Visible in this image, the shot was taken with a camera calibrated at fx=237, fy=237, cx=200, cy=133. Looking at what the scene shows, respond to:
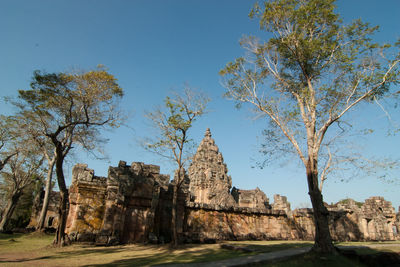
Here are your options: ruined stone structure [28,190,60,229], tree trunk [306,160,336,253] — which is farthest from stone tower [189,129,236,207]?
tree trunk [306,160,336,253]

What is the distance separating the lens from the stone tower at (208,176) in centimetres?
2744

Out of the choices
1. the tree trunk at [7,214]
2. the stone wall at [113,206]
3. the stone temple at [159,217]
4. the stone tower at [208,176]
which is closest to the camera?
the stone wall at [113,206]

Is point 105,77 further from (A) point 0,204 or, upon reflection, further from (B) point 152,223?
(A) point 0,204

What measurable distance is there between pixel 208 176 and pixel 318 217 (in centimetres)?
2089

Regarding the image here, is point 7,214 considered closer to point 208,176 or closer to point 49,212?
point 49,212

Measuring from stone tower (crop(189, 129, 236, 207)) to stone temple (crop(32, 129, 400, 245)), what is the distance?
42.4 feet

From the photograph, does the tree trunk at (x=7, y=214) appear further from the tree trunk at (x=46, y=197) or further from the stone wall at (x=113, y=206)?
the stone wall at (x=113, y=206)

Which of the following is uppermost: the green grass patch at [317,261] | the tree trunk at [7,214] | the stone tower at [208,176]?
the stone tower at [208,176]

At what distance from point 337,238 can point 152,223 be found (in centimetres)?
1160

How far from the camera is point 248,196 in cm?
2850

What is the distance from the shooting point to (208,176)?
1118 inches

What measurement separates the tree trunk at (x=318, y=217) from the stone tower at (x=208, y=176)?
18198 mm

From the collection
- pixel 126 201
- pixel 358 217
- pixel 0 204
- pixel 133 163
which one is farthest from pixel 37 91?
pixel 0 204

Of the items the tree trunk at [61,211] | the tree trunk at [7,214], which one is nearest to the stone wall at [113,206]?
the tree trunk at [61,211]
